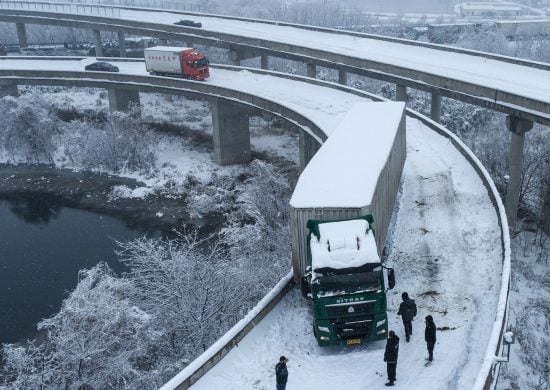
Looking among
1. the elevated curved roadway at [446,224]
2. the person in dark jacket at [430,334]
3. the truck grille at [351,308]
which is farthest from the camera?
the elevated curved roadway at [446,224]

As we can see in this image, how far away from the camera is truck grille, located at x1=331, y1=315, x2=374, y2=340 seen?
16766 millimetres

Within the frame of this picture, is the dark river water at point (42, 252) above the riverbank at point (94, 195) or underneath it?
underneath

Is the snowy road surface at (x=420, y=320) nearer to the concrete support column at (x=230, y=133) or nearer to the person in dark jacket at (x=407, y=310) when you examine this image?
the person in dark jacket at (x=407, y=310)

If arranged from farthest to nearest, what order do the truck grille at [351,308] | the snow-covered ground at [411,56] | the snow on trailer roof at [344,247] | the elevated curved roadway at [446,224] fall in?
1. the snow-covered ground at [411,56]
2. the elevated curved roadway at [446,224]
3. the snow on trailer roof at [344,247]
4. the truck grille at [351,308]

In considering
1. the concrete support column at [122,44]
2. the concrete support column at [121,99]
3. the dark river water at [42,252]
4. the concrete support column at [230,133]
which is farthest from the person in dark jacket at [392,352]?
the concrete support column at [122,44]

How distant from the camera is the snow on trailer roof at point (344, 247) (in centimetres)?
1686

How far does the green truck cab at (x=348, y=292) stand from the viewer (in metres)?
16.7

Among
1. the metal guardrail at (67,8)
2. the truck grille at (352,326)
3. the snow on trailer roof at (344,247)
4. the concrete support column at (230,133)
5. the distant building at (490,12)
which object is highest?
the metal guardrail at (67,8)

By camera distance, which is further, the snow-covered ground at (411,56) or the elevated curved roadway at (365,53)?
the snow-covered ground at (411,56)

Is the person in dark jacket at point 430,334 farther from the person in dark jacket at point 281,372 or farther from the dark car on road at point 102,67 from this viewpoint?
the dark car on road at point 102,67

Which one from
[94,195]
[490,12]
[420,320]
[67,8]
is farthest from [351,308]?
[490,12]

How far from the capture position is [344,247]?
672 inches

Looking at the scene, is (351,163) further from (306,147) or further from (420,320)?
(306,147)

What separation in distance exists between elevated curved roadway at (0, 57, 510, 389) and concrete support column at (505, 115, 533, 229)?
4.94 m
